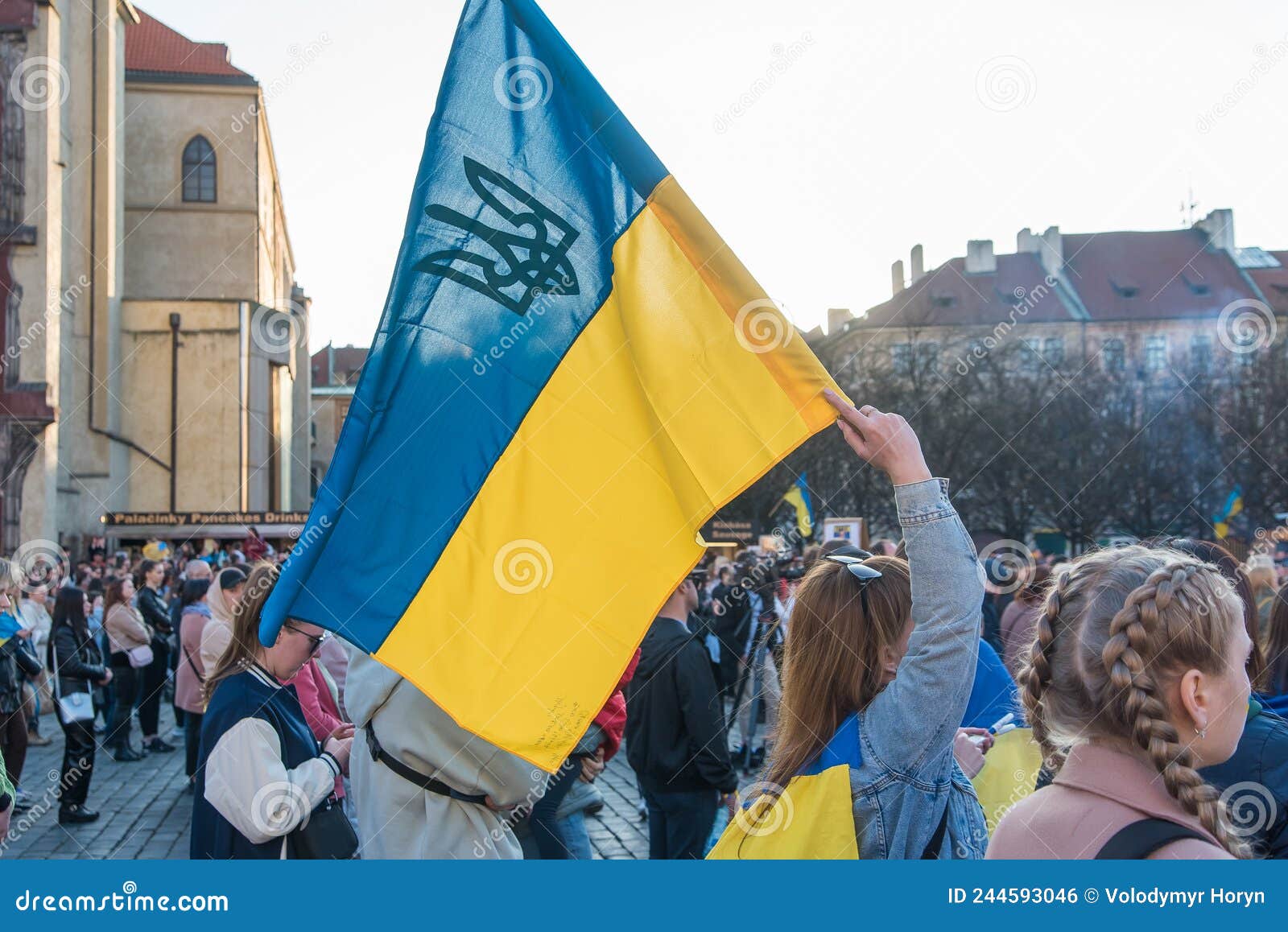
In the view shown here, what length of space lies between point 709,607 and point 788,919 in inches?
496

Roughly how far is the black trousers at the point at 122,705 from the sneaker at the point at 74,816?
10.6 feet

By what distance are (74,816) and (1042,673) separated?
9.13 m

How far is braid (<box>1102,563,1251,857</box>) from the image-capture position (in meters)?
1.84

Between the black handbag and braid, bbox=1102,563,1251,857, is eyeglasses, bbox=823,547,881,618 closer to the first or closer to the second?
braid, bbox=1102,563,1251,857

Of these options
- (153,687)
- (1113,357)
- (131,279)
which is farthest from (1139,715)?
(131,279)

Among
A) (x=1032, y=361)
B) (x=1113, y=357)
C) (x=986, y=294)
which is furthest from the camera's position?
(x=986, y=294)

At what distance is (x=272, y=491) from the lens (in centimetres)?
5112

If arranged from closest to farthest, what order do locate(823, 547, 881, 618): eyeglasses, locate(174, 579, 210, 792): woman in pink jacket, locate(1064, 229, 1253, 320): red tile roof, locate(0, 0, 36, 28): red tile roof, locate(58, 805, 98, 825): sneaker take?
1. locate(823, 547, 881, 618): eyeglasses
2. locate(58, 805, 98, 825): sneaker
3. locate(174, 579, 210, 792): woman in pink jacket
4. locate(0, 0, 36, 28): red tile roof
5. locate(1064, 229, 1253, 320): red tile roof

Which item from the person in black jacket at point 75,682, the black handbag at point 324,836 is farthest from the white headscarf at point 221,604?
the black handbag at point 324,836

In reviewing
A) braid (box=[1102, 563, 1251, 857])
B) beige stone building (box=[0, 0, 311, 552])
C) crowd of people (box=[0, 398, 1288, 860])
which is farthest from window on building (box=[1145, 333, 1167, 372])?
braid (box=[1102, 563, 1251, 857])

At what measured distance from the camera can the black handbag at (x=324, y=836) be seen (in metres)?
3.73

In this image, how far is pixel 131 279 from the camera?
49781mm

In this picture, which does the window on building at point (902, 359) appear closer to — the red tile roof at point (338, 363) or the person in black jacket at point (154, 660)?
the person in black jacket at point (154, 660)

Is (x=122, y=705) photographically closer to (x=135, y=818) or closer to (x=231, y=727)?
(x=135, y=818)
